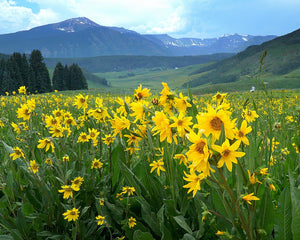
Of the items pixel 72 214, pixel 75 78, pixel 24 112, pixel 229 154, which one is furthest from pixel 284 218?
pixel 75 78

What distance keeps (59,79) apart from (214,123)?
→ 67067mm

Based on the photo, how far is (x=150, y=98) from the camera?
6.45 feet

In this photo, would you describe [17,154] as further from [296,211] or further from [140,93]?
[296,211]

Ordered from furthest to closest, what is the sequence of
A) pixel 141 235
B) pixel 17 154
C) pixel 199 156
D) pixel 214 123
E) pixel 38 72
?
pixel 38 72 → pixel 17 154 → pixel 141 235 → pixel 214 123 → pixel 199 156

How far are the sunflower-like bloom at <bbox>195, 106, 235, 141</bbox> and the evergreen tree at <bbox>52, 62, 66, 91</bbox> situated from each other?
6562cm

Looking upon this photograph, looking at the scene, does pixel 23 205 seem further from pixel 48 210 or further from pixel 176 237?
pixel 176 237

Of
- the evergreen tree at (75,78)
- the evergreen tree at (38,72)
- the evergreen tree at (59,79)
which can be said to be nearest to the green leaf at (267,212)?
the evergreen tree at (38,72)

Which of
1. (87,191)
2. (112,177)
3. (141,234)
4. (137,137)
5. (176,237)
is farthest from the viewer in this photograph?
(112,177)

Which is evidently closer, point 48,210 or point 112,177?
point 48,210

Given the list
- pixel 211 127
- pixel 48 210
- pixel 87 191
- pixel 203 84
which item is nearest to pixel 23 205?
pixel 48 210

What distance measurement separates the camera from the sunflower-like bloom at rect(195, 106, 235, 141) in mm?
1095

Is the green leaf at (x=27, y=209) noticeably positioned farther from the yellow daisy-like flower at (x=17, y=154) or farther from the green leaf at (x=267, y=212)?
the green leaf at (x=267, y=212)

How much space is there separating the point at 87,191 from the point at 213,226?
3.89 feet

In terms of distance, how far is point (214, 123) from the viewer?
1136 mm
